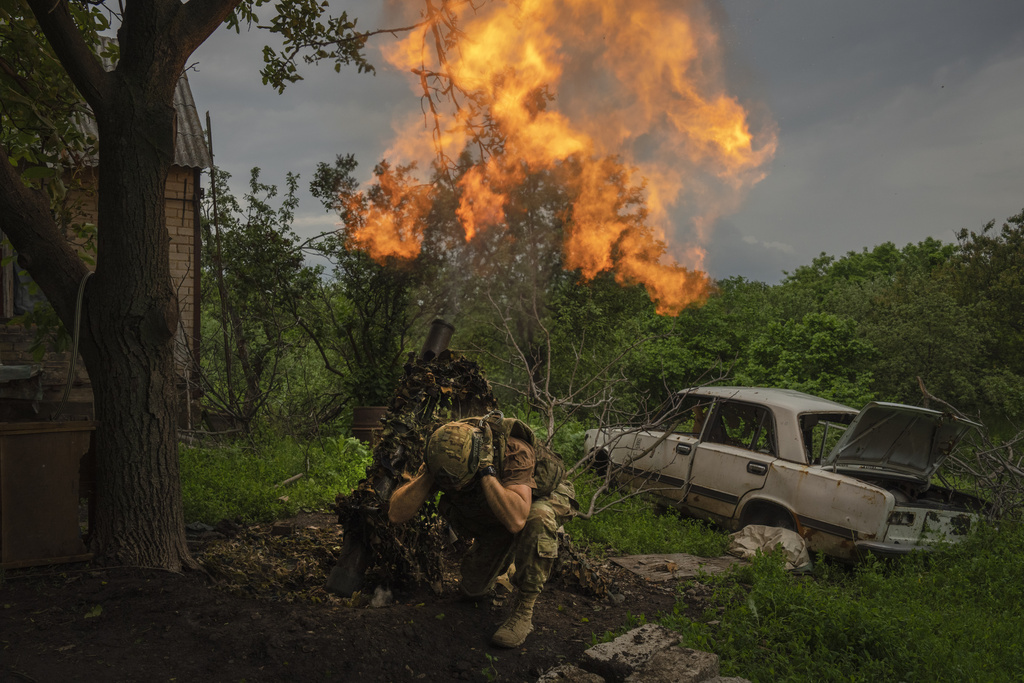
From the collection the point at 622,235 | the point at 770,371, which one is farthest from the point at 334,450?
the point at 770,371

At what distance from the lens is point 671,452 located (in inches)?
292

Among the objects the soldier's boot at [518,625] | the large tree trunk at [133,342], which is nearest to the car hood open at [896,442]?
the soldier's boot at [518,625]

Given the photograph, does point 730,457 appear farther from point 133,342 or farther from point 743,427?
point 133,342

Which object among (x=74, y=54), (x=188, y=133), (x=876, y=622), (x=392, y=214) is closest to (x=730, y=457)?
(x=876, y=622)

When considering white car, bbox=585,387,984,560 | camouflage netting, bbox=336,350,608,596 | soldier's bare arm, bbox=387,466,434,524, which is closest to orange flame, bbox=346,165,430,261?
white car, bbox=585,387,984,560

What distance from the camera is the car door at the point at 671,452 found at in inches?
284

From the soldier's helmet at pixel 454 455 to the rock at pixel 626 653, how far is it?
1.17m

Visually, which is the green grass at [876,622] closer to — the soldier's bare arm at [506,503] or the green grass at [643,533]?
the green grass at [643,533]

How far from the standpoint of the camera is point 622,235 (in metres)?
12.1

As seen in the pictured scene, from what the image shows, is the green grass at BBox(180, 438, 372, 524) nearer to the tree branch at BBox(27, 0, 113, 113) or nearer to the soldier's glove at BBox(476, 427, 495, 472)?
the soldier's glove at BBox(476, 427, 495, 472)

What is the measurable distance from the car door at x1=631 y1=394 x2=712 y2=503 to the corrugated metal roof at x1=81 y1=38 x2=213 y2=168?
877cm

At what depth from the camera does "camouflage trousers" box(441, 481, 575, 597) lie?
13.5ft

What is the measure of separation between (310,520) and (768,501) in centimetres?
440

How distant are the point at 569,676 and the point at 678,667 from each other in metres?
0.59
